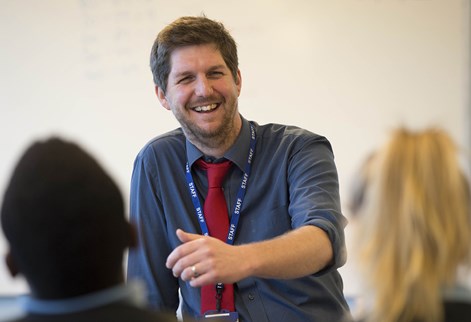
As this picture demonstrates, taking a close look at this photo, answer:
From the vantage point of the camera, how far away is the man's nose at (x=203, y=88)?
2.17m

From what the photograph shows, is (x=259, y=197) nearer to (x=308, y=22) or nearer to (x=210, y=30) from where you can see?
(x=210, y=30)

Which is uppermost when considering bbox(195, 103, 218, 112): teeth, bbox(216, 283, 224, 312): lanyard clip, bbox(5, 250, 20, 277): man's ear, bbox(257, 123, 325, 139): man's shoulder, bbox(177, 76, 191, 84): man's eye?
bbox(177, 76, 191, 84): man's eye

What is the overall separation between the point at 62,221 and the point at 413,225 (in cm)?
58

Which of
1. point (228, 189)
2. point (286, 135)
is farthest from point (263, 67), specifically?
point (228, 189)

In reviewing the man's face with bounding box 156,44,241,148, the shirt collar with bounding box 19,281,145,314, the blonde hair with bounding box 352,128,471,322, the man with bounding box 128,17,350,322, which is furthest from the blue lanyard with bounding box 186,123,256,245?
the shirt collar with bounding box 19,281,145,314

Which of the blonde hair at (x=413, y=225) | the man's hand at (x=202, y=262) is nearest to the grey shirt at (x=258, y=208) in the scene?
the man's hand at (x=202, y=262)

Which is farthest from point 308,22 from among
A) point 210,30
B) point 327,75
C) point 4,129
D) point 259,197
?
point 4,129

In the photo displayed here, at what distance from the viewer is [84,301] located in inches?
36.1

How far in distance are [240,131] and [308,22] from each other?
1189mm

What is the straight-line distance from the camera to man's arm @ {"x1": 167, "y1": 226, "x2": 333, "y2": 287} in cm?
145

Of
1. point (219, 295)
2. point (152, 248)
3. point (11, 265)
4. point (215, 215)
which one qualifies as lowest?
point (219, 295)

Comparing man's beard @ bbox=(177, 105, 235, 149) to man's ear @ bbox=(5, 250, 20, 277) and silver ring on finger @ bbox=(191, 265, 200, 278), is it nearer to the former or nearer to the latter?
silver ring on finger @ bbox=(191, 265, 200, 278)

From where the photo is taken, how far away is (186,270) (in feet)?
4.73

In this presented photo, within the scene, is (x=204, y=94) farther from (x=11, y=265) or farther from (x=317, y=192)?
(x=11, y=265)
